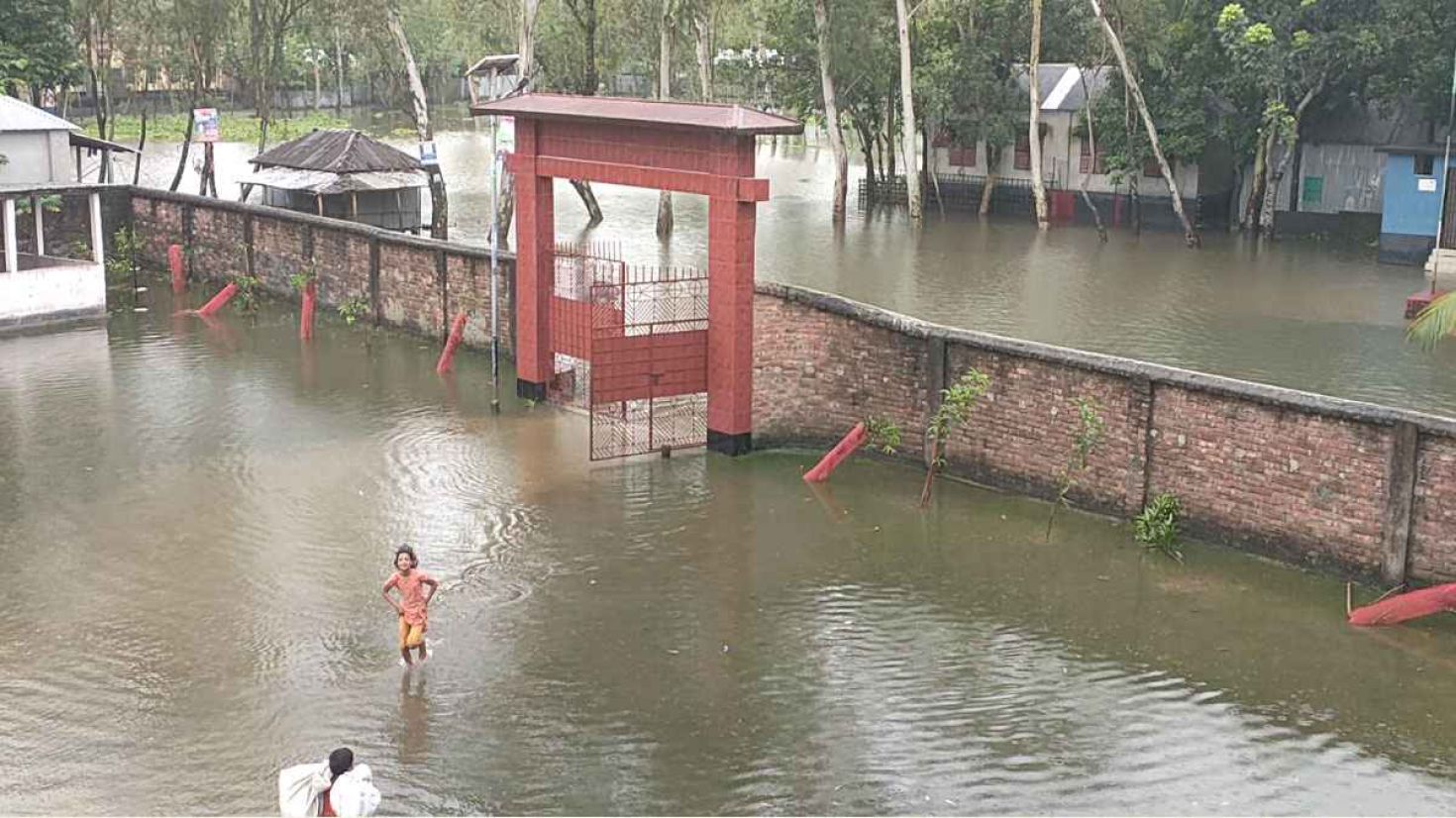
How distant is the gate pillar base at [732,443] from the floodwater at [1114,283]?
965 centimetres

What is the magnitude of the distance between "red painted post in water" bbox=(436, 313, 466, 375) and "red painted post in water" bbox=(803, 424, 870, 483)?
26.4 ft

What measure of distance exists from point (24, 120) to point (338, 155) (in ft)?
23.6

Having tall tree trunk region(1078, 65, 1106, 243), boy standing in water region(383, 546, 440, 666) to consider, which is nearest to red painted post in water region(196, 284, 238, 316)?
boy standing in water region(383, 546, 440, 666)

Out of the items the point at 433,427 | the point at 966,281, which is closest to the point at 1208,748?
the point at 433,427

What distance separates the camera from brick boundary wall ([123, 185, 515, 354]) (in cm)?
2728

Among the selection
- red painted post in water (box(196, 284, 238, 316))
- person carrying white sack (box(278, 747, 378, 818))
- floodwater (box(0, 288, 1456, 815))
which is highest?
red painted post in water (box(196, 284, 238, 316))

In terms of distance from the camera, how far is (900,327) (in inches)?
797

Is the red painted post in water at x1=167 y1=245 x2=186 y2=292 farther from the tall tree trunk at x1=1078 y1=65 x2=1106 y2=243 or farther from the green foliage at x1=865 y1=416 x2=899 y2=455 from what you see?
the tall tree trunk at x1=1078 y1=65 x2=1106 y2=243

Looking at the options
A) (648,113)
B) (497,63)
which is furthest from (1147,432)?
(497,63)

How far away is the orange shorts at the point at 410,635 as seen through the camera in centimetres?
1422

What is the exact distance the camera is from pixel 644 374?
20781 millimetres

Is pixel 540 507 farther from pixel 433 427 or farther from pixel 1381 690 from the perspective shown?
pixel 1381 690

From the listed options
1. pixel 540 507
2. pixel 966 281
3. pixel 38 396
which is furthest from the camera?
pixel 966 281

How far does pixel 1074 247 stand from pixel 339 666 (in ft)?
105
